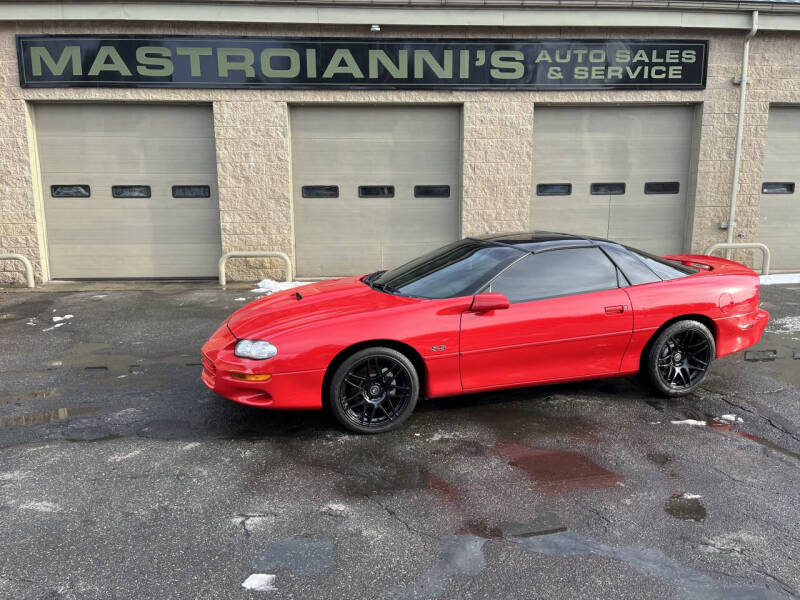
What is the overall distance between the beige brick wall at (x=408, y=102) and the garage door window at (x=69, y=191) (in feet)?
1.14

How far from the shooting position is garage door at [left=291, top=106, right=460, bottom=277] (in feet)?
34.9

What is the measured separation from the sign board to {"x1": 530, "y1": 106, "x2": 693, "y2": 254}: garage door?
0.57 metres

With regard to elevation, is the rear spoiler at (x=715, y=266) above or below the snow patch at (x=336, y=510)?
above

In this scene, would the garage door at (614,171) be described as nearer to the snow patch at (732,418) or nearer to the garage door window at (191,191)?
the garage door window at (191,191)

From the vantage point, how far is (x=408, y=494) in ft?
11.3

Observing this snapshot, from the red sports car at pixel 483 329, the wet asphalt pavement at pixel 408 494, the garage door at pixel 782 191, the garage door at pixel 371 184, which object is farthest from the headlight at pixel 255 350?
the garage door at pixel 782 191

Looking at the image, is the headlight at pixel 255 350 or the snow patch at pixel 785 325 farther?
the snow patch at pixel 785 325

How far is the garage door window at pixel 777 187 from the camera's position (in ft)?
36.8

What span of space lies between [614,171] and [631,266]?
6.81 meters

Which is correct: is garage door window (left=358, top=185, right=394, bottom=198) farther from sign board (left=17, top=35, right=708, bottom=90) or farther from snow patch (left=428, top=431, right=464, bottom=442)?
snow patch (left=428, top=431, right=464, bottom=442)

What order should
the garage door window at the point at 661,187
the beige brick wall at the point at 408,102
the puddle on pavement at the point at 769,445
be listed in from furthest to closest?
the garage door window at the point at 661,187 < the beige brick wall at the point at 408,102 < the puddle on pavement at the point at 769,445

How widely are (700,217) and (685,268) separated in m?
6.74

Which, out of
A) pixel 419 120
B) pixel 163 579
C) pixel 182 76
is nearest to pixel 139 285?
pixel 182 76

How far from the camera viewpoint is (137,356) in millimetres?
6277
